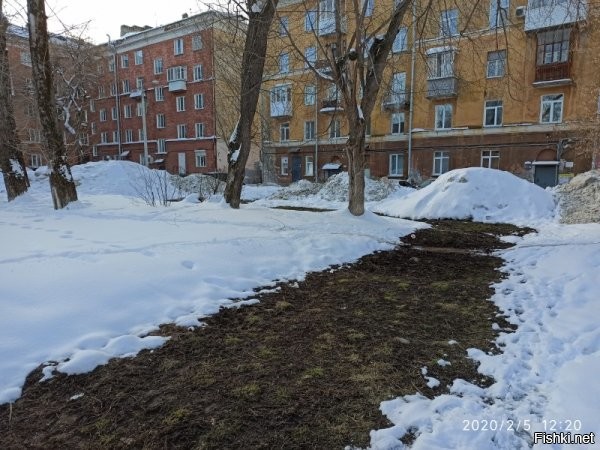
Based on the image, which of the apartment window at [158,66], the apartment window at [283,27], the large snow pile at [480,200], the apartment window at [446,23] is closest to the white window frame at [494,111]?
the apartment window at [446,23]

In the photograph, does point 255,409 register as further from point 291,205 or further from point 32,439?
point 291,205

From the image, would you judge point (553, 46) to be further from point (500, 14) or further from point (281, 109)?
point (281, 109)

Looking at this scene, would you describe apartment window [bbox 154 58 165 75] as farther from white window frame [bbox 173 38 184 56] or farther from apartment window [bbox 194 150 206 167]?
apartment window [bbox 194 150 206 167]

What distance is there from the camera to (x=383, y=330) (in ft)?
13.4

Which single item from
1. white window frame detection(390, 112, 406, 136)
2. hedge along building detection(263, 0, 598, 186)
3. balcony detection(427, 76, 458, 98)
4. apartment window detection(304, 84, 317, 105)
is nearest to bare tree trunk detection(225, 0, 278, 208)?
apartment window detection(304, 84, 317, 105)

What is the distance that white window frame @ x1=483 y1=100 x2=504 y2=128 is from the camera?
24.2 metres

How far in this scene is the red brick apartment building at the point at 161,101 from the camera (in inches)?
1496

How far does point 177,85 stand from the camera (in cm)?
3869

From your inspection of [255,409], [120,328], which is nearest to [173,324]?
[120,328]

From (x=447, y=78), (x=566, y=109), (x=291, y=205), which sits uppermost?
(x=447, y=78)

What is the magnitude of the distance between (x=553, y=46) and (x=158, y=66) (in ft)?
109

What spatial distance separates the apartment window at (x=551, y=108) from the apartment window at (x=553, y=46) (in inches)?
73.4

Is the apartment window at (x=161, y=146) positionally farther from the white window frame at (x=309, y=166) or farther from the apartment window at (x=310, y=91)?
the apartment window at (x=310, y=91)

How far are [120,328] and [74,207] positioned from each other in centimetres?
698
